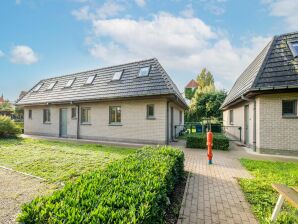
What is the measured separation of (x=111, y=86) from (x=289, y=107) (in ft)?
37.0

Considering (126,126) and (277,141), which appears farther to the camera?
(126,126)

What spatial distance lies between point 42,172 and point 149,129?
23.0 ft

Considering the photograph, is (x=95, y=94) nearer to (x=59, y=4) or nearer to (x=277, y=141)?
(x=59, y=4)

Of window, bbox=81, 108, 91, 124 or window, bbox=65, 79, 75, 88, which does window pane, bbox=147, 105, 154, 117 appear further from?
window, bbox=65, 79, 75, 88

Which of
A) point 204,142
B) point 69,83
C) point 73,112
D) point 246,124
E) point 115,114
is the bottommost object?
point 204,142

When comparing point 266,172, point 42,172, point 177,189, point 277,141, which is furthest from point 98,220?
point 277,141

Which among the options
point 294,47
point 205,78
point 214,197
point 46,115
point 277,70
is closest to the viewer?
point 214,197

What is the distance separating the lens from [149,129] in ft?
39.6

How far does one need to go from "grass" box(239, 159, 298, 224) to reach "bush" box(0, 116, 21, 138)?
17104 mm

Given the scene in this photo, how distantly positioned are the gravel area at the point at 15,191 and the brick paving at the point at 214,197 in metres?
3.31

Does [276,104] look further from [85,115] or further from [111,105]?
[85,115]

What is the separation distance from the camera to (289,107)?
9203mm

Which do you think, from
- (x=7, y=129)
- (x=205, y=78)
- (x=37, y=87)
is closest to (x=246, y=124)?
(x=7, y=129)

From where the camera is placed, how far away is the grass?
3.61 meters
